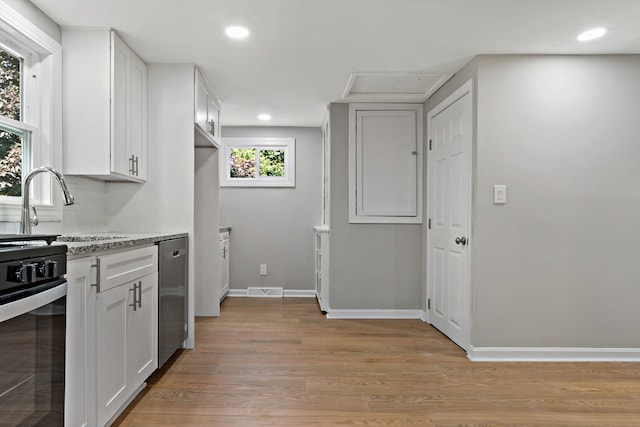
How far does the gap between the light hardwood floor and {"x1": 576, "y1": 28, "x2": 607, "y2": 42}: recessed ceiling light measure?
2.16 metres

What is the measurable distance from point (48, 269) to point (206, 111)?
237 centimetres

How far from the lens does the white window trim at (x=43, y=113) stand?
7.37 feet

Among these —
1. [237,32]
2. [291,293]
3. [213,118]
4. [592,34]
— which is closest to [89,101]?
[237,32]

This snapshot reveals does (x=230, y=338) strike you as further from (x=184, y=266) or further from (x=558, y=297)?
(x=558, y=297)

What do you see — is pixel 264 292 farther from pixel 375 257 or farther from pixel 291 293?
pixel 375 257

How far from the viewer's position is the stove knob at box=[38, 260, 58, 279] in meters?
1.31

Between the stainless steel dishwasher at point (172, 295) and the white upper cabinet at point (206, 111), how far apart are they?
3.15ft

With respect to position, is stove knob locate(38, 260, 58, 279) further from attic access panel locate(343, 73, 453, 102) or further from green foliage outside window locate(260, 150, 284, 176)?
green foliage outside window locate(260, 150, 284, 176)

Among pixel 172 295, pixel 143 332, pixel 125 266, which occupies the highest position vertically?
pixel 125 266

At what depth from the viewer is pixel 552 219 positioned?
2.89 m

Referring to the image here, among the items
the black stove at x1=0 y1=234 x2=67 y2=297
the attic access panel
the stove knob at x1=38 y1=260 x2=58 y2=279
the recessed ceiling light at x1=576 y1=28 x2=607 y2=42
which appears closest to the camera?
the black stove at x1=0 y1=234 x2=67 y2=297

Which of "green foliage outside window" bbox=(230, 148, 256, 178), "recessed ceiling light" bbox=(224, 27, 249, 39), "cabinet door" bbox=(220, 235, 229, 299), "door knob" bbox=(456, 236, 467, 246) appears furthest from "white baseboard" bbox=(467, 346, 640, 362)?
"green foliage outside window" bbox=(230, 148, 256, 178)

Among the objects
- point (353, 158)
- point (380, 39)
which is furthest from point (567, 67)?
point (353, 158)

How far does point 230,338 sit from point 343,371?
113cm
